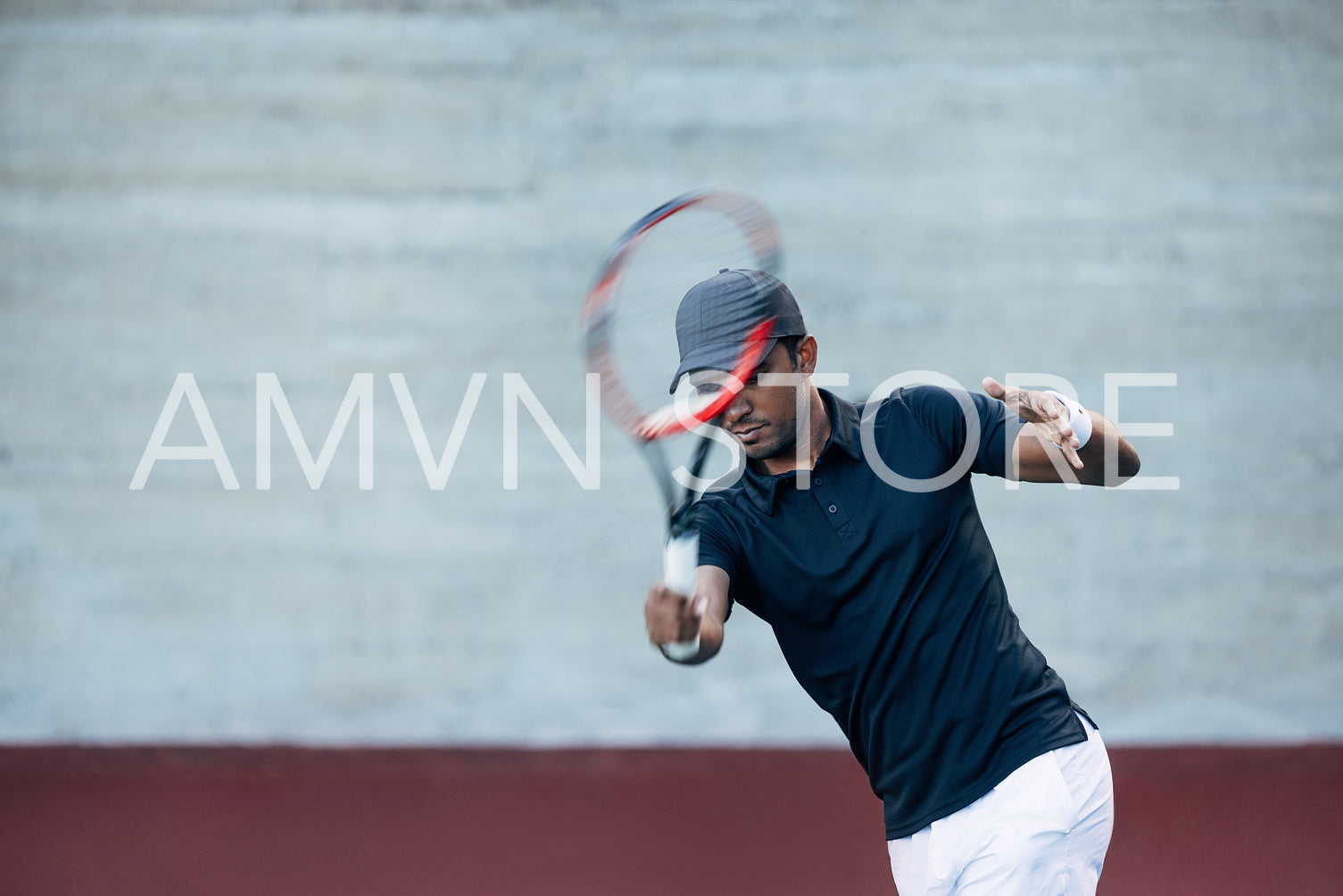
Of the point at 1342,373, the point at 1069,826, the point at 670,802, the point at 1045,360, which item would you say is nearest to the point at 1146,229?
the point at 1045,360

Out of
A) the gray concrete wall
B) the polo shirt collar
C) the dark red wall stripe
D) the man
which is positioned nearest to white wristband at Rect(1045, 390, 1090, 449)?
the man

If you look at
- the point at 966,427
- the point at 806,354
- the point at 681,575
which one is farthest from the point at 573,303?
the point at 681,575

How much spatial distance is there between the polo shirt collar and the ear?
7cm

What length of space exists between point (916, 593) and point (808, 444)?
1.02ft

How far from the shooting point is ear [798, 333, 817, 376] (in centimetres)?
193

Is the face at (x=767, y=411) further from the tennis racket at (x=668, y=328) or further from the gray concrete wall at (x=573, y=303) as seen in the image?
the gray concrete wall at (x=573, y=303)

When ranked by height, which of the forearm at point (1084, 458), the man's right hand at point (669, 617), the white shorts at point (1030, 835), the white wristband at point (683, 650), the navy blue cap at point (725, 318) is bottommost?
the white shorts at point (1030, 835)

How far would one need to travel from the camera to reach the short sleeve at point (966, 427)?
1936 mm

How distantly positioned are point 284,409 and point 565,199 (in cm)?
141

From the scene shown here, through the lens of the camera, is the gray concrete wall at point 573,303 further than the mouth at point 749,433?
Yes

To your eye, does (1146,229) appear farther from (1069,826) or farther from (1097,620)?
(1069,826)

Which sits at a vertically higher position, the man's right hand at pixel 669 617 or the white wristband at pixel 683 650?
the man's right hand at pixel 669 617

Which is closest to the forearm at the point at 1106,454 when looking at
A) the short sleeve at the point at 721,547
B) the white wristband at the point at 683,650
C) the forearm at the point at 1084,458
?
the forearm at the point at 1084,458

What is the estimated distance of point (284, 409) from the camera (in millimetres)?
4469
